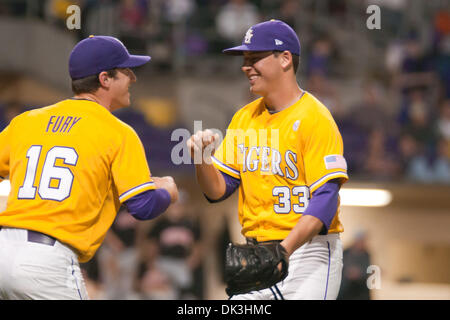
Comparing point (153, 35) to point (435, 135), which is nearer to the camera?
point (435, 135)

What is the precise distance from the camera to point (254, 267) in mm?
3734

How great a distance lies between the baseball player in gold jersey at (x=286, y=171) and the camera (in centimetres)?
391

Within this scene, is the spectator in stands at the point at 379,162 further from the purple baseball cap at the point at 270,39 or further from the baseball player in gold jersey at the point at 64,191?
the baseball player in gold jersey at the point at 64,191

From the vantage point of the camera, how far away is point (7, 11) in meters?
12.0

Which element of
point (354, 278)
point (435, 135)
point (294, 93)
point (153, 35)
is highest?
point (153, 35)

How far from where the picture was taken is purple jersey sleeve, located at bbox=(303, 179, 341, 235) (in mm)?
3832

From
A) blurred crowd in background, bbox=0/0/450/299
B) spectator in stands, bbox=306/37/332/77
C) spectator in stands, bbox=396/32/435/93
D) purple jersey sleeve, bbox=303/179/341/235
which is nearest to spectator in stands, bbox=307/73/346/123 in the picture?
blurred crowd in background, bbox=0/0/450/299

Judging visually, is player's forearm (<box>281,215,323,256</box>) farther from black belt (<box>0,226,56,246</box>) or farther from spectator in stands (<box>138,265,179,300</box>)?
spectator in stands (<box>138,265,179,300</box>)

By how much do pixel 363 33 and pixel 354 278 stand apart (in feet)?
20.2

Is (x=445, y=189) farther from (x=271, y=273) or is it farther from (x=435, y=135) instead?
(x=271, y=273)

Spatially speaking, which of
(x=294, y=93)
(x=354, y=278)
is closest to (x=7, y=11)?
(x=354, y=278)

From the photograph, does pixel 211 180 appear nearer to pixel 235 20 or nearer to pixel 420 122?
pixel 420 122

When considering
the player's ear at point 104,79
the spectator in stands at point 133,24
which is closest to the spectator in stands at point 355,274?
the spectator in stands at point 133,24

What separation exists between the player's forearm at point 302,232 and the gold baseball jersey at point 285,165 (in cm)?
20
